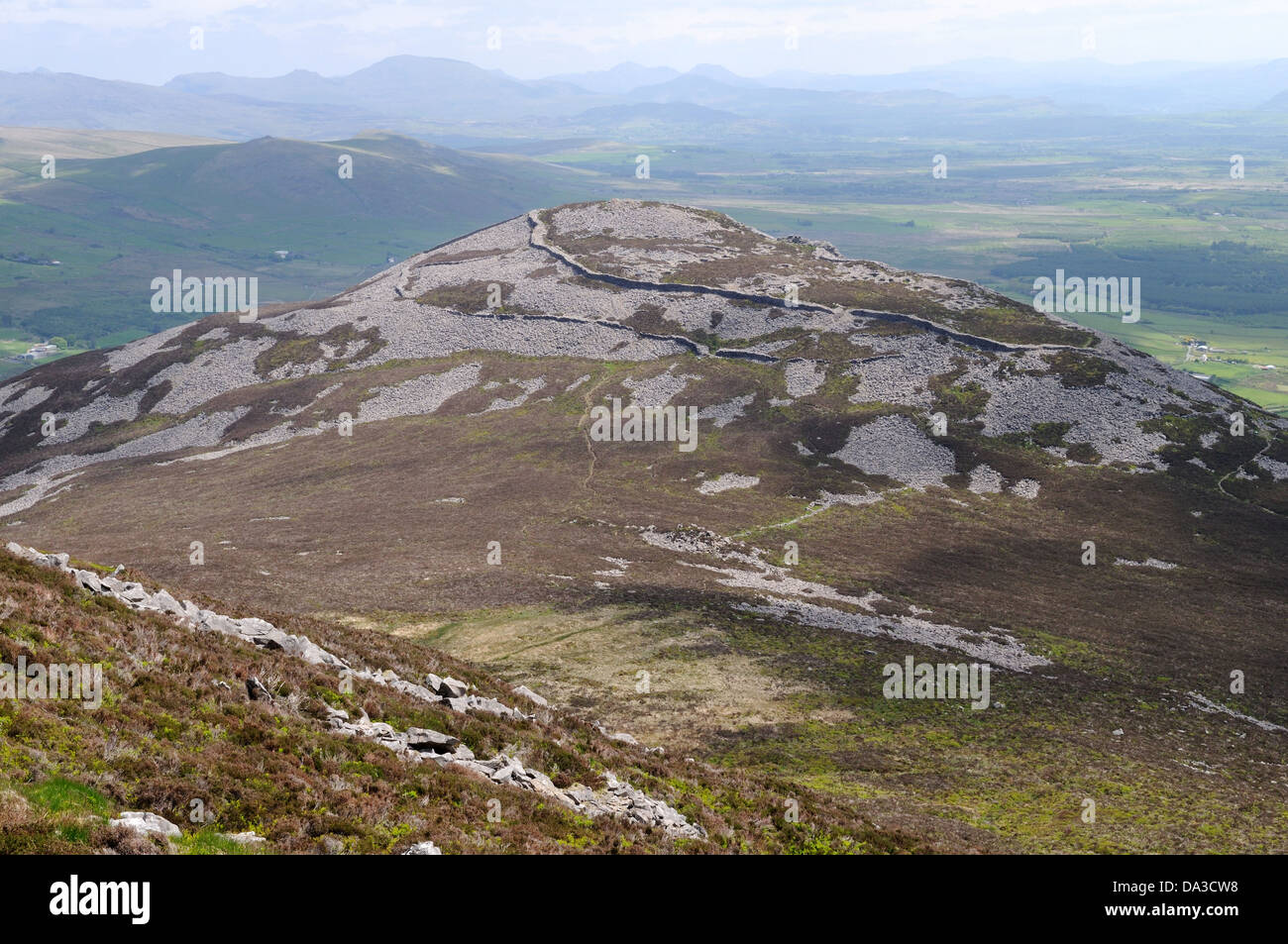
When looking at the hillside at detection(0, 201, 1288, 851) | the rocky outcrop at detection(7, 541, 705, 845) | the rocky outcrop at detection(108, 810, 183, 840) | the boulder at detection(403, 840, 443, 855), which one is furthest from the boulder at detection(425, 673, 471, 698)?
the rocky outcrop at detection(108, 810, 183, 840)

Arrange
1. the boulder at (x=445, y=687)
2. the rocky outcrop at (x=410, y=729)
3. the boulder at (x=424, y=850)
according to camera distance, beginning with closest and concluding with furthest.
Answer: the boulder at (x=424, y=850), the rocky outcrop at (x=410, y=729), the boulder at (x=445, y=687)

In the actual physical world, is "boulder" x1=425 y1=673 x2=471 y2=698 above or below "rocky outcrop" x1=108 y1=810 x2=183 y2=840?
below

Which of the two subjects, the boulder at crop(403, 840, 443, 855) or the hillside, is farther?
the hillside

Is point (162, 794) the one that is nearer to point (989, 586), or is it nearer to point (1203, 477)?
point (989, 586)

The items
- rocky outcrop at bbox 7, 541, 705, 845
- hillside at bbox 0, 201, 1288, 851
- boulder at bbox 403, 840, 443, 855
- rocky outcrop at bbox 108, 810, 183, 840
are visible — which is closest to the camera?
rocky outcrop at bbox 108, 810, 183, 840

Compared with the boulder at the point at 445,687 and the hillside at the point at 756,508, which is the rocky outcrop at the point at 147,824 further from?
the hillside at the point at 756,508

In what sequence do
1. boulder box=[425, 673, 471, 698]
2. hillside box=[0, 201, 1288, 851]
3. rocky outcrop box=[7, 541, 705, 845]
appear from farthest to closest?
hillside box=[0, 201, 1288, 851] → boulder box=[425, 673, 471, 698] → rocky outcrop box=[7, 541, 705, 845]

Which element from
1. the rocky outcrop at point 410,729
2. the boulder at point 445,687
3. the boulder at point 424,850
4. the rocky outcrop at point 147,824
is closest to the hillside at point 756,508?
the rocky outcrop at point 410,729

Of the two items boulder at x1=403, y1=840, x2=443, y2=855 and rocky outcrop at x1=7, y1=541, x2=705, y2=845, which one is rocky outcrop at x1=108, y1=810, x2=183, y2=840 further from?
boulder at x1=403, y1=840, x2=443, y2=855

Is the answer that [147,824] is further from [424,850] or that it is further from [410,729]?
[410,729]
